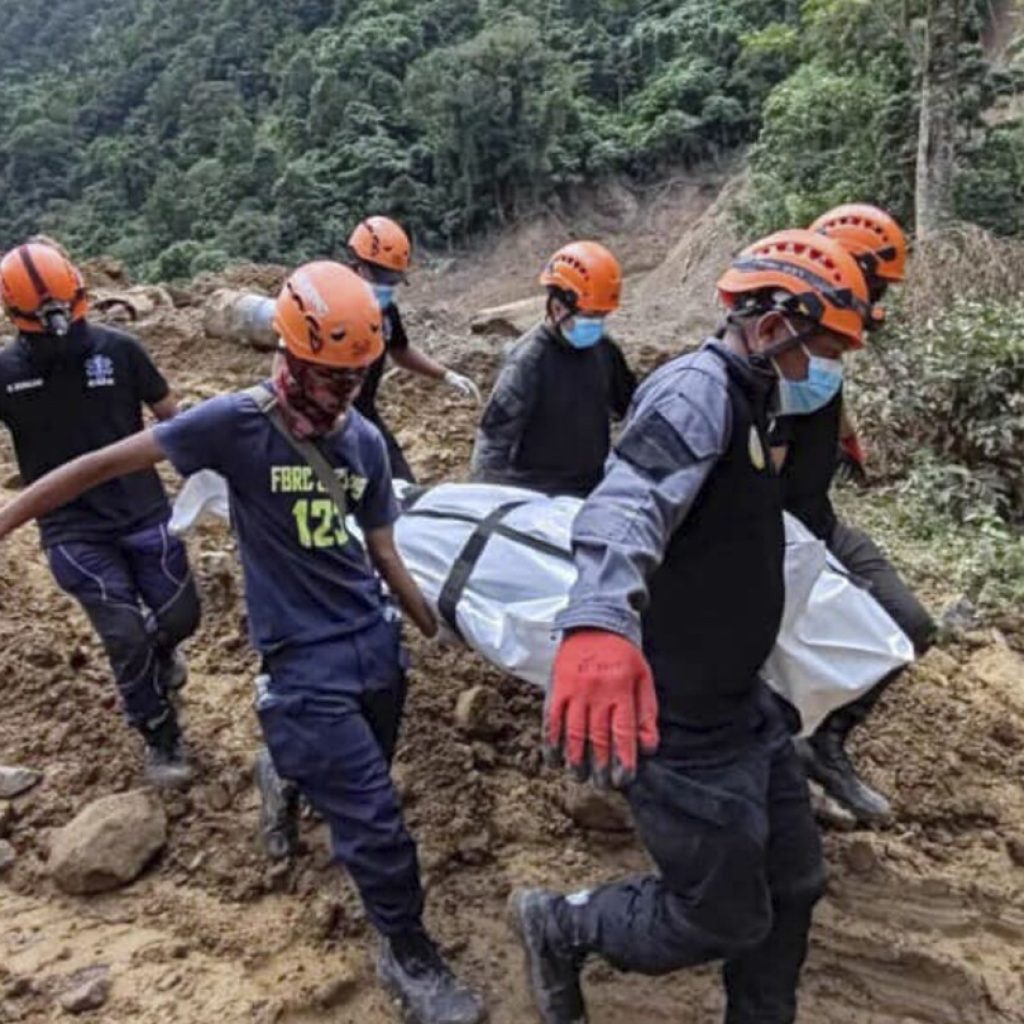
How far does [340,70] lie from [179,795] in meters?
36.9

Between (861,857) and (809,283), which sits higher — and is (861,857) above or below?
below

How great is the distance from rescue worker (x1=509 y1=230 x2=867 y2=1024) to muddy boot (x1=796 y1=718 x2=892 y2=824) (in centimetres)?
106

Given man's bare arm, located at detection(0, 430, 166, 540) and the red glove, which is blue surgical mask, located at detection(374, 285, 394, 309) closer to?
man's bare arm, located at detection(0, 430, 166, 540)

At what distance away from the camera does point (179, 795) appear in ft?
11.6

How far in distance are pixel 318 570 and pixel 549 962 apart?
1.02 meters

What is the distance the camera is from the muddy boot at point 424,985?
2701 millimetres

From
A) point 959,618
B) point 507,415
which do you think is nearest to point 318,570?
point 507,415

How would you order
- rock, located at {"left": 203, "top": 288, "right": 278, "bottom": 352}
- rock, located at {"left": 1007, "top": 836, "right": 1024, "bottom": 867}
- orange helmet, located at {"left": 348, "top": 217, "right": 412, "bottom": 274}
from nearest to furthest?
rock, located at {"left": 1007, "top": 836, "right": 1024, "bottom": 867}
orange helmet, located at {"left": 348, "top": 217, "right": 412, "bottom": 274}
rock, located at {"left": 203, "top": 288, "right": 278, "bottom": 352}

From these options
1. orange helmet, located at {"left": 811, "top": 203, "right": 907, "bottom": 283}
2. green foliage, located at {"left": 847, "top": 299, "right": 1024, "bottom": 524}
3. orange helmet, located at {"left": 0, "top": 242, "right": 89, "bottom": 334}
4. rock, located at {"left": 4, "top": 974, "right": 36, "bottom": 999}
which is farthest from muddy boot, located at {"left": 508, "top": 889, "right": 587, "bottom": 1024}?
green foliage, located at {"left": 847, "top": 299, "right": 1024, "bottom": 524}

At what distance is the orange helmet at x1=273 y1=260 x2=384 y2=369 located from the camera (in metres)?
2.56

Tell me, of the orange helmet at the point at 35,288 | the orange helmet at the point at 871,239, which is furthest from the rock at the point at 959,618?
the orange helmet at the point at 35,288

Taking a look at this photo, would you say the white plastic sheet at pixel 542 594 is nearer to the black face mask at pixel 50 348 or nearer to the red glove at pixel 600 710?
the black face mask at pixel 50 348

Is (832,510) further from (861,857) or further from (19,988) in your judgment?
(19,988)

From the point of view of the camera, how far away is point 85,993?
2.81 meters
